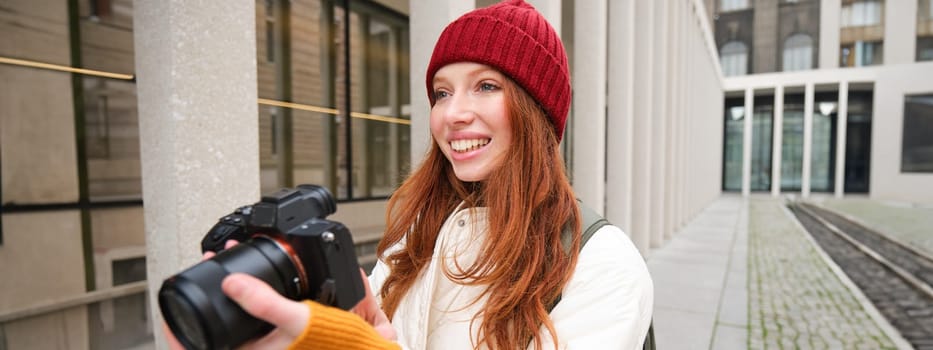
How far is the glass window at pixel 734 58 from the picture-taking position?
105ft

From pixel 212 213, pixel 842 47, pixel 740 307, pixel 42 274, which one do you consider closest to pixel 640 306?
pixel 212 213

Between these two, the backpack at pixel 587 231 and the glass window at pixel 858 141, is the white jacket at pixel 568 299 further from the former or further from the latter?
the glass window at pixel 858 141

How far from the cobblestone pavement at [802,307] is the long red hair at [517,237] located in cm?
414

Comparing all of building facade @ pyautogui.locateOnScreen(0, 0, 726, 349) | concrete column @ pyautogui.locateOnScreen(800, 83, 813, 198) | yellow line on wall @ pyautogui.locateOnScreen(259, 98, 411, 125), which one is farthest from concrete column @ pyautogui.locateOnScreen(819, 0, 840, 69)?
yellow line on wall @ pyautogui.locateOnScreen(259, 98, 411, 125)

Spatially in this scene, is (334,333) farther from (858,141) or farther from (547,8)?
(858,141)

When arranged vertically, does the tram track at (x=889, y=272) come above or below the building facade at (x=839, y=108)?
below

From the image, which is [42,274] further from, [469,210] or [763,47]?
[763,47]

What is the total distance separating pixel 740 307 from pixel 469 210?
542 cm

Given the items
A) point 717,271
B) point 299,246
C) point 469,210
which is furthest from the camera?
point 717,271

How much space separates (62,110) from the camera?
506 cm

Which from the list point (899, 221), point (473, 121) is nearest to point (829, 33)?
point (899, 221)

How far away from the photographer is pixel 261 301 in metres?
0.65

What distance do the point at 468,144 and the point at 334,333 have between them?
707mm

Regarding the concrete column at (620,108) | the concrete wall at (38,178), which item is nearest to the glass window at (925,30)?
the concrete column at (620,108)
